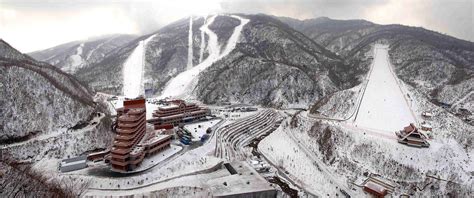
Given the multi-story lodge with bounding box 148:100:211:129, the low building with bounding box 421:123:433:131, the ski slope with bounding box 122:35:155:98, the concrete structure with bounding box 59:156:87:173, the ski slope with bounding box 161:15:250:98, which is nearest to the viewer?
the concrete structure with bounding box 59:156:87:173

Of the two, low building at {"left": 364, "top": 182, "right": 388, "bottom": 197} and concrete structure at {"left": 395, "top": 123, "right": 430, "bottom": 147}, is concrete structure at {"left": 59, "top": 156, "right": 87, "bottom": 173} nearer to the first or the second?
low building at {"left": 364, "top": 182, "right": 388, "bottom": 197}

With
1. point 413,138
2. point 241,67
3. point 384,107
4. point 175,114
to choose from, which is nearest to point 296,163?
point 413,138

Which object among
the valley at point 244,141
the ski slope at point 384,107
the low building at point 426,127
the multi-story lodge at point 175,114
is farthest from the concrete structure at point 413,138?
the multi-story lodge at point 175,114

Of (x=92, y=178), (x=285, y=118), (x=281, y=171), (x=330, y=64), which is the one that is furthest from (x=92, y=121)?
(x=330, y=64)

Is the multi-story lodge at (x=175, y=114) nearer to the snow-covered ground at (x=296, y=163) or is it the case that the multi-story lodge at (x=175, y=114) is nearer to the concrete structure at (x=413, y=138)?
the snow-covered ground at (x=296, y=163)

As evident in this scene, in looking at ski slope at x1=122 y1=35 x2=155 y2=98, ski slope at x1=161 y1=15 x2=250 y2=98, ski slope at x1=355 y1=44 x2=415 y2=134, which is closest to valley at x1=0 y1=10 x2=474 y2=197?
ski slope at x1=355 y1=44 x2=415 y2=134

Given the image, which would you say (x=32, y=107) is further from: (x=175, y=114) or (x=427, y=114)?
(x=427, y=114)

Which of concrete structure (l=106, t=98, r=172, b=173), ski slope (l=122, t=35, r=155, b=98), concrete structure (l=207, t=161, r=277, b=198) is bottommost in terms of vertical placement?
concrete structure (l=207, t=161, r=277, b=198)
